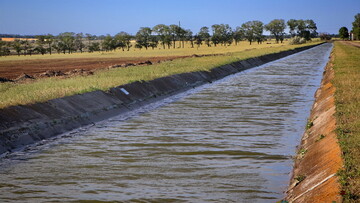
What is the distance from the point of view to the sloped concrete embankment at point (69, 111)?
13.7 metres

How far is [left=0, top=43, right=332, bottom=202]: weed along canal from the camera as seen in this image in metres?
8.79

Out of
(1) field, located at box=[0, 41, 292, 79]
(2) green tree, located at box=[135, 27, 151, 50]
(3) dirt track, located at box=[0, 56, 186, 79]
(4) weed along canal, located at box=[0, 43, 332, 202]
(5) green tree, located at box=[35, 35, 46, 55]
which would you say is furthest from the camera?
(2) green tree, located at box=[135, 27, 151, 50]

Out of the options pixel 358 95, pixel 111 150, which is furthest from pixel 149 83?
pixel 111 150

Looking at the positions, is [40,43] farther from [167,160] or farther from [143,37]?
[167,160]

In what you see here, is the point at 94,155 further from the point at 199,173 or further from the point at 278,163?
the point at 278,163

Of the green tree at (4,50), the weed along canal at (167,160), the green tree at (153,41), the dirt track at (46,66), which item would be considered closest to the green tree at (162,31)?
the green tree at (153,41)

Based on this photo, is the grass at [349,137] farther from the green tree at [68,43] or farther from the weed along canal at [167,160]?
the green tree at [68,43]

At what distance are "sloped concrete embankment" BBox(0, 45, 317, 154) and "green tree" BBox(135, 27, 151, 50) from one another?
158997 millimetres

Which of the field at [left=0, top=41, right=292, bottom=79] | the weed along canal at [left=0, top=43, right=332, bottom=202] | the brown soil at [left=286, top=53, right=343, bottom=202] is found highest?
the field at [left=0, top=41, right=292, bottom=79]

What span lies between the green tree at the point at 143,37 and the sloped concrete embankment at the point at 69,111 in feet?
522

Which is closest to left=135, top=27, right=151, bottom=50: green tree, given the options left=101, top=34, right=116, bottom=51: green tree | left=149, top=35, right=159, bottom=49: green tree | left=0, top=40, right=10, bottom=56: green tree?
left=149, top=35, right=159, bottom=49: green tree

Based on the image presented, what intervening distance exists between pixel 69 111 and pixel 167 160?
691cm

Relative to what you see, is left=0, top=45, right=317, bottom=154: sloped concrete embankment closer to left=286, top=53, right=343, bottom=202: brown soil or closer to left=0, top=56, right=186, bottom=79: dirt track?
left=286, top=53, right=343, bottom=202: brown soil

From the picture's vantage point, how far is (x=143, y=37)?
630 ft
